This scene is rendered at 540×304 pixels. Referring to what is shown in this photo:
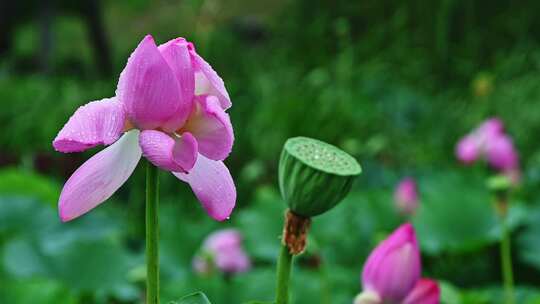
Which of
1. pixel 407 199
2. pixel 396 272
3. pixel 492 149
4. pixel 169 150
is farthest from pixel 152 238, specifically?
pixel 492 149

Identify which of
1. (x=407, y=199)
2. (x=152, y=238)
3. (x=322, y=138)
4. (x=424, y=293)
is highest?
(x=152, y=238)

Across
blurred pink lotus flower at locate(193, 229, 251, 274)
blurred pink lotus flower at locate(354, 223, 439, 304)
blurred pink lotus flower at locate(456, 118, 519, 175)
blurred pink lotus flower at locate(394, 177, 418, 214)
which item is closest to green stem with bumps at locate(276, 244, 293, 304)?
blurred pink lotus flower at locate(354, 223, 439, 304)

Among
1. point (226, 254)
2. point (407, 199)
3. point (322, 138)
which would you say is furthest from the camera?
point (322, 138)

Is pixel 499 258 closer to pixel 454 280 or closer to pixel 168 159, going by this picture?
pixel 454 280

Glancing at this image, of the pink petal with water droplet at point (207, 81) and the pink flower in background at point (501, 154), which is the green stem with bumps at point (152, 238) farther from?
the pink flower in background at point (501, 154)

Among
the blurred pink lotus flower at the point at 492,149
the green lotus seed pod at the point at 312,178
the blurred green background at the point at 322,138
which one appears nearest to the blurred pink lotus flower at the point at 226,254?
the blurred green background at the point at 322,138

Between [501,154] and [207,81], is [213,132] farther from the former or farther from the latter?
[501,154]
